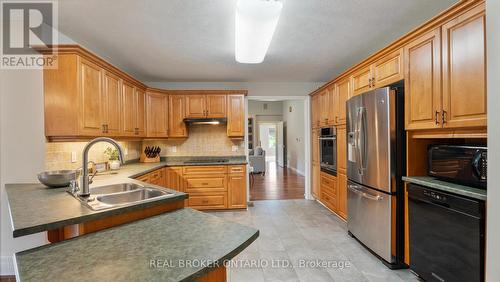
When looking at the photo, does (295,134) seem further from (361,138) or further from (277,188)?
(361,138)

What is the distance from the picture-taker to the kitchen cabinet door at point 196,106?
13.9ft

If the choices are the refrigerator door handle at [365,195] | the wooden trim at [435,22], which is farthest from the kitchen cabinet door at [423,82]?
the refrigerator door handle at [365,195]

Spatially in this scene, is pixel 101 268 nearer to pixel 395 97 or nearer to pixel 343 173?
pixel 395 97

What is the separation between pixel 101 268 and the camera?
2.61 ft

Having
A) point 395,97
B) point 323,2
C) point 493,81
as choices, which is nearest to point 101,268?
point 493,81

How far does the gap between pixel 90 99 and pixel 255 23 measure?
1.86 meters

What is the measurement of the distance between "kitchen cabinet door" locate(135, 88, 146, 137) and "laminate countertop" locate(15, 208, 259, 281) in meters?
2.73

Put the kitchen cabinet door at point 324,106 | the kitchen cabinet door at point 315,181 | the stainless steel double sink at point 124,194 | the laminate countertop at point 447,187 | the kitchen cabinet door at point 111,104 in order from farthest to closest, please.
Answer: the kitchen cabinet door at point 315,181
the kitchen cabinet door at point 324,106
the kitchen cabinet door at point 111,104
the stainless steel double sink at point 124,194
the laminate countertop at point 447,187

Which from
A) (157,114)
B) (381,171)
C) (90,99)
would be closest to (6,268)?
(90,99)

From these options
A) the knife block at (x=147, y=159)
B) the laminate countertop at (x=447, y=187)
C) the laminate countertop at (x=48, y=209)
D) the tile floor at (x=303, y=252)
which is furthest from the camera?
the knife block at (x=147, y=159)

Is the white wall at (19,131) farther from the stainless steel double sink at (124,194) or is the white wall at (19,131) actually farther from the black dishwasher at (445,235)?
the black dishwasher at (445,235)

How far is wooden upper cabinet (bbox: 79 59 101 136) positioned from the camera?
7.43 ft

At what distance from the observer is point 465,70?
5.28 ft

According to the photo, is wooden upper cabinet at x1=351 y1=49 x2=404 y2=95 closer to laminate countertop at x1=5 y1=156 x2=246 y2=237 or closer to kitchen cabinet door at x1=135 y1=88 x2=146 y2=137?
laminate countertop at x1=5 y1=156 x2=246 y2=237
